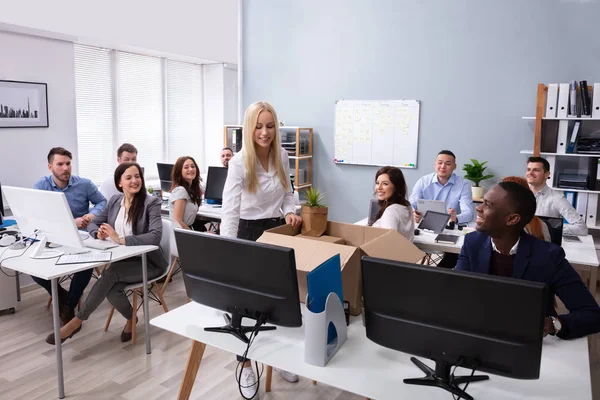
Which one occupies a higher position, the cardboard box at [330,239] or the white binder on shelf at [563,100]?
the white binder on shelf at [563,100]

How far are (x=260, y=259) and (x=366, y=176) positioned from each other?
15.4 feet

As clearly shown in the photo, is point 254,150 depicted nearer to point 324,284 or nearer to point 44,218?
point 324,284

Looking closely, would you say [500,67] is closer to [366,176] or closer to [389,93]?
[389,93]

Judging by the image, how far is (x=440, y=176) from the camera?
4.58 m

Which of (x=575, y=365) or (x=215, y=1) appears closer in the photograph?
(x=575, y=365)

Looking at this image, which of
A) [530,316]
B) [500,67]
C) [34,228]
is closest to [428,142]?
[500,67]

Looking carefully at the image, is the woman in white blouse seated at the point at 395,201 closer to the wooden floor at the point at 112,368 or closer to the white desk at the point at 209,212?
the wooden floor at the point at 112,368

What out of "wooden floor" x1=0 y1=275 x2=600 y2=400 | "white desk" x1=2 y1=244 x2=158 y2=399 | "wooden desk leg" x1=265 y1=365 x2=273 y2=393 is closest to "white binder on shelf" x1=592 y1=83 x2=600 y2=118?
"wooden floor" x1=0 y1=275 x2=600 y2=400

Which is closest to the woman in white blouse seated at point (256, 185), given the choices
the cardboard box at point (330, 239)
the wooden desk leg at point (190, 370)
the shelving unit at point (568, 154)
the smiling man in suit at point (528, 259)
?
the cardboard box at point (330, 239)

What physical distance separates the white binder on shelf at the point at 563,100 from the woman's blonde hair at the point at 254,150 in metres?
3.23

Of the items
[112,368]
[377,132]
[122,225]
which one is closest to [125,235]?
[122,225]

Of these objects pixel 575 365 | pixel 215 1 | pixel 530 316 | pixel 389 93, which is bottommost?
pixel 575 365

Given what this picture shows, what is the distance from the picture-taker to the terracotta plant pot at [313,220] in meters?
2.22

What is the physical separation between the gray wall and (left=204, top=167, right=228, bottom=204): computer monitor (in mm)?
1861
